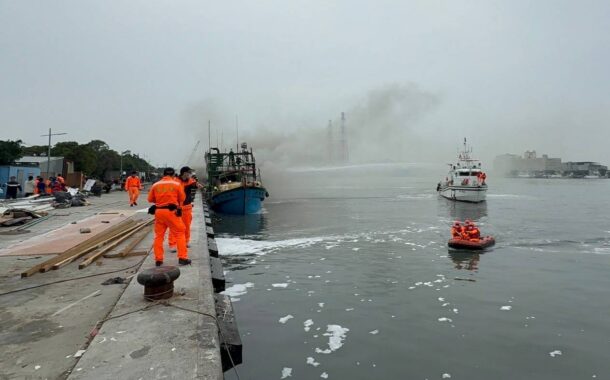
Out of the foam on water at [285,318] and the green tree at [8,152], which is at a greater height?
the green tree at [8,152]

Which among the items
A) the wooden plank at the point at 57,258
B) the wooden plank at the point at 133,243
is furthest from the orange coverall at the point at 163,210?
the wooden plank at the point at 57,258

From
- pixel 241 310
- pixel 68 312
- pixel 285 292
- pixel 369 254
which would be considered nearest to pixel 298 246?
pixel 369 254

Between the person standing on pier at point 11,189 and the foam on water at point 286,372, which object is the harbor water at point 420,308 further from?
the person standing on pier at point 11,189

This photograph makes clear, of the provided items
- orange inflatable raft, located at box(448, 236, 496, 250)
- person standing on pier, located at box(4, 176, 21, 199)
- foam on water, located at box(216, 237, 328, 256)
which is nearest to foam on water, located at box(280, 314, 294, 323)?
foam on water, located at box(216, 237, 328, 256)

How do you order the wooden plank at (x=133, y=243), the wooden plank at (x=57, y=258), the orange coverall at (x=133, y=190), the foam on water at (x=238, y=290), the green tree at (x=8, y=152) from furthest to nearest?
1. the green tree at (x=8, y=152)
2. the orange coverall at (x=133, y=190)
3. the foam on water at (x=238, y=290)
4. the wooden plank at (x=133, y=243)
5. the wooden plank at (x=57, y=258)

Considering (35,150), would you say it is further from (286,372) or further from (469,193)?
(286,372)

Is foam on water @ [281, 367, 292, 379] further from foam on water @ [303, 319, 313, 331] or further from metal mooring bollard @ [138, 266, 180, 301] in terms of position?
metal mooring bollard @ [138, 266, 180, 301]

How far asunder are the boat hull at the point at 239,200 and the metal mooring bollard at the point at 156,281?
24.1 meters

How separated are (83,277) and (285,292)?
4607 mm

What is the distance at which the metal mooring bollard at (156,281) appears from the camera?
190 inches

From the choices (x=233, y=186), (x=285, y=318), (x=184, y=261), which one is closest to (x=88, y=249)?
(x=184, y=261)

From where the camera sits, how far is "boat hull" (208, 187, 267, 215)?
29.1 metres

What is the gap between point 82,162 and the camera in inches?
1917

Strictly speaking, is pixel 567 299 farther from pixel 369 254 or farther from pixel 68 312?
pixel 68 312
